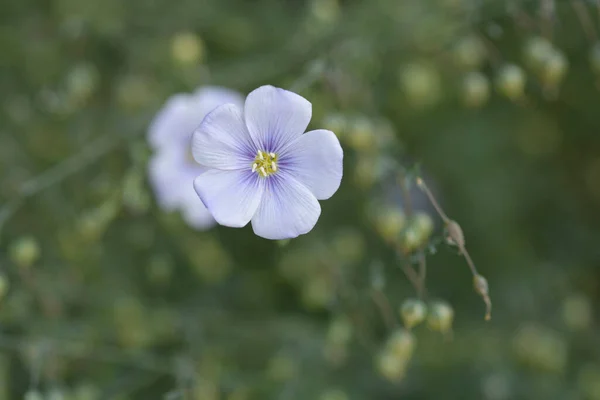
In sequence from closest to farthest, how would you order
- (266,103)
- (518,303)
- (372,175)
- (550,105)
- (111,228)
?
(266,103) < (372,175) < (111,228) < (518,303) < (550,105)

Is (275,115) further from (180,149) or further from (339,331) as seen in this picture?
(180,149)

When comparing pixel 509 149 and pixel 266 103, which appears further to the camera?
pixel 509 149

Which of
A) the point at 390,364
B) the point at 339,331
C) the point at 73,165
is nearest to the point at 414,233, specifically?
the point at 390,364

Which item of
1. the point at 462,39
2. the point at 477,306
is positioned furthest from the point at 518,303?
the point at 462,39

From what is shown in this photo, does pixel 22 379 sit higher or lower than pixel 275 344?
higher

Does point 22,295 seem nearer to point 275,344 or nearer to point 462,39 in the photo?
point 275,344

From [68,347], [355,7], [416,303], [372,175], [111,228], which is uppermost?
[355,7]
